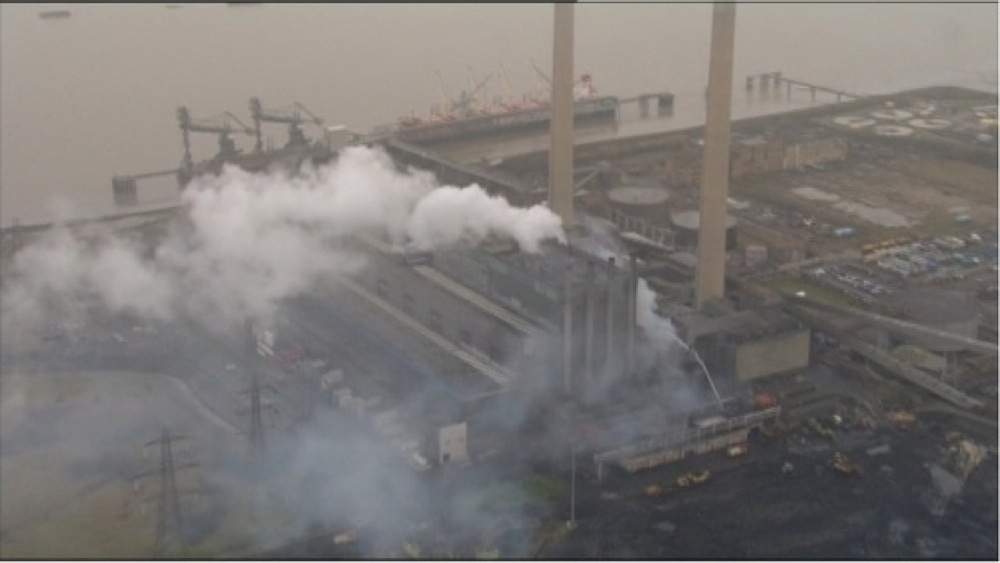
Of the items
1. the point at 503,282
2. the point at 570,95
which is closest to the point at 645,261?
the point at 570,95

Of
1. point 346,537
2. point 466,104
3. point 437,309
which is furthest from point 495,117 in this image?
point 346,537

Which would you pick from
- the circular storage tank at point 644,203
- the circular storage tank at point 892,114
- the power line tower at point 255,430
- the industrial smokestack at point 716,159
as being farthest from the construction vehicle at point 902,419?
the circular storage tank at point 892,114

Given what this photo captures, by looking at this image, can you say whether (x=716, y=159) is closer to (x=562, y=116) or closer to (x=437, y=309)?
(x=562, y=116)

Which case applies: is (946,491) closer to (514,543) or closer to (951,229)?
(514,543)

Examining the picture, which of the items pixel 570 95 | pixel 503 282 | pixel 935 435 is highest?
pixel 570 95

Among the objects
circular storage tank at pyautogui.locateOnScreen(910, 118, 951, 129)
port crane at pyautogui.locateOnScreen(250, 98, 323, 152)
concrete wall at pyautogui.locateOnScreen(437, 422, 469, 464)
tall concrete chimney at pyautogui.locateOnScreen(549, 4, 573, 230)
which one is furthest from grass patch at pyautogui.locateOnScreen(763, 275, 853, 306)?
circular storage tank at pyautogui.locateOnScreen(910, 118, 951, 129)

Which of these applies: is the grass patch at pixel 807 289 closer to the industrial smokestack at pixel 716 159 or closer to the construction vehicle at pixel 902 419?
the industrial smokestack at pixel 716 159
